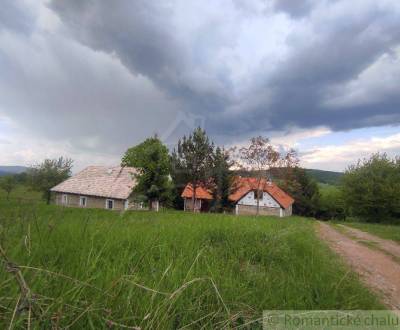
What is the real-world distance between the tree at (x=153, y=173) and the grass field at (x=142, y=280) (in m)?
27.2

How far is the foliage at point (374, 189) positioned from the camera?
39031 mm

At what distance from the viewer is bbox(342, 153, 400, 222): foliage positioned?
3903cm

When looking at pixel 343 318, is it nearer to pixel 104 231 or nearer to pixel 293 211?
pixel 104 231

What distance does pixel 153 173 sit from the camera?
3200cm

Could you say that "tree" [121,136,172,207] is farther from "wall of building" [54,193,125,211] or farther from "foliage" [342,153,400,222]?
"foliage" [342,153,400,222]

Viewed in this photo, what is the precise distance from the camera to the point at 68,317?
166cm

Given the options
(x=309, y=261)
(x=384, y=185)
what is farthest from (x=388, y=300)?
(x=384, y=185)

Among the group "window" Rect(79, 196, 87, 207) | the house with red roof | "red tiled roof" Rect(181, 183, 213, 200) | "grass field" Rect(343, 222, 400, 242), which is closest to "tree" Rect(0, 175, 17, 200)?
"window" Rect(79, 196, 87, 207)

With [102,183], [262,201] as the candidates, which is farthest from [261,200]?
[102,183]

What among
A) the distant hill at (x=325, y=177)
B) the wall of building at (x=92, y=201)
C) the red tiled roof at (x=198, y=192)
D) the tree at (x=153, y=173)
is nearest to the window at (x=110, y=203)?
the wall of building at (x=92, y=201)

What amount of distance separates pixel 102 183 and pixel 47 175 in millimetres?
23107

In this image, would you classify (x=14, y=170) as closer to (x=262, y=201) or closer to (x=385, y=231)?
(x=262, y=201)

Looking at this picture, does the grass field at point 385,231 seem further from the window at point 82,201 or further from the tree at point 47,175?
the tree at point 47,175

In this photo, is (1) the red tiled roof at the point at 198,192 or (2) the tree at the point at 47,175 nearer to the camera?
(1) the red tiled roof at the point at 198,192
